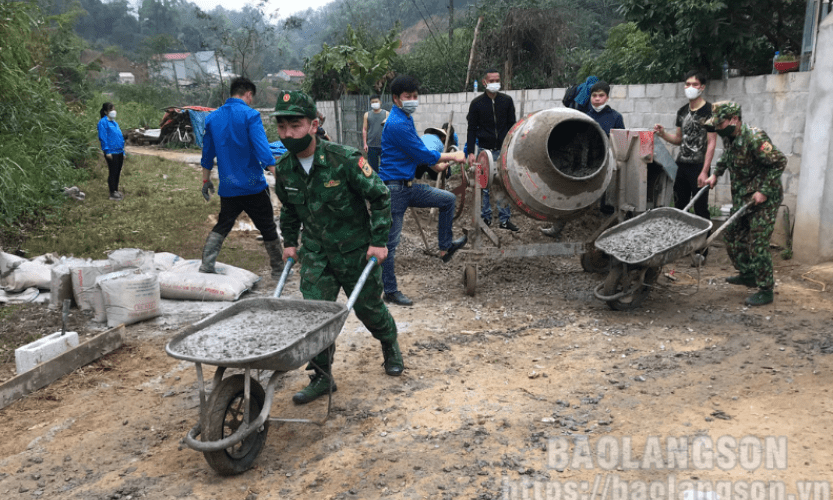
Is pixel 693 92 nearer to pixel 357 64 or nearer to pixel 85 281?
pixel 85 281

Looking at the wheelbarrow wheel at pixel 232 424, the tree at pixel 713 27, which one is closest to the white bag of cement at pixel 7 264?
the wheelbarrow wheel at pixel 232 424

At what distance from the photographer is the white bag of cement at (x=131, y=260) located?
5647 millimetres

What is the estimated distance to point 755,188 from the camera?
5.15 m

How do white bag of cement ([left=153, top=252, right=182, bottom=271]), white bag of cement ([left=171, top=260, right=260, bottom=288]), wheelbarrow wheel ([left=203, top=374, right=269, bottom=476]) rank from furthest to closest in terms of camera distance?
white bag of cement ([left=153, top=252, right=182, bottom=271]) → white bag of cement ([left=171, top=260, right=260, bottom=288]) → wheelbarrow wheel ([left=203, top=374, right=269, bottom=476])

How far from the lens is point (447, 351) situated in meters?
4.59

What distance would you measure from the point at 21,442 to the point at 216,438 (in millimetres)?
1357

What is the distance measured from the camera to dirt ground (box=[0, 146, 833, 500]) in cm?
295

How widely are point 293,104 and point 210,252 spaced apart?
2835mm

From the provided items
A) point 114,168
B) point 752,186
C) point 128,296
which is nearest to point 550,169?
point 752,186

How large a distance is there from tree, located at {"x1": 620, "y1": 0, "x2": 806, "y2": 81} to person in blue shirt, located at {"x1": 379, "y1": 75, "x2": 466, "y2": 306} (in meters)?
3.35

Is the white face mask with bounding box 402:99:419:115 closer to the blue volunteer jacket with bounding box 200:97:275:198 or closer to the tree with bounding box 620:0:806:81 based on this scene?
the blue volunteer jacket with bounding box 200:97:275:198

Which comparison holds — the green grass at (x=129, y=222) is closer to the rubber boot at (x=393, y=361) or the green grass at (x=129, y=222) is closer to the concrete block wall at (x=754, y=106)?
the rubber boot at (x=393, y=361)

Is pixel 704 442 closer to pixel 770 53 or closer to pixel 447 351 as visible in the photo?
pixel 447 351

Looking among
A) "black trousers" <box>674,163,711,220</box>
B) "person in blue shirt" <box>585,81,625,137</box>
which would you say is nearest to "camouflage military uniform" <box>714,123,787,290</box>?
"black trousers" <box>674,163,711,220</box>
